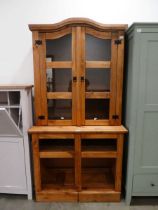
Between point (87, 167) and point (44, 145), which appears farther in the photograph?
point (87, 167)

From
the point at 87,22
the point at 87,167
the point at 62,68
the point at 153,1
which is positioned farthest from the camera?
the point at 87,167

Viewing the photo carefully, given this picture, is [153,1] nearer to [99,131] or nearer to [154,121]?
[154,121]

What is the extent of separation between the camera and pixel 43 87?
179 cm

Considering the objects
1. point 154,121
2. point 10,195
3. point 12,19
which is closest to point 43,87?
point 12,19

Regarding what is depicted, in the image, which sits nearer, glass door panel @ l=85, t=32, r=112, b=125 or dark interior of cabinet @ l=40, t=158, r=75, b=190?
glass door panel @ l=85, t=32, r=112, b=125

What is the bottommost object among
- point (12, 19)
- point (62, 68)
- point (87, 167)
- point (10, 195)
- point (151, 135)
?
point (10, 195)

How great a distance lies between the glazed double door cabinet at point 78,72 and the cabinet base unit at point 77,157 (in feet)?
0.51

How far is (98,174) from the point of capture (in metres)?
2.21

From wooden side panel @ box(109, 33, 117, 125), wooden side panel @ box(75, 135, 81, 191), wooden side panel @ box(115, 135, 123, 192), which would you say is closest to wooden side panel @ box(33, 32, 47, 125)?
wooden side panel @ box(75, 135, 81, 191)

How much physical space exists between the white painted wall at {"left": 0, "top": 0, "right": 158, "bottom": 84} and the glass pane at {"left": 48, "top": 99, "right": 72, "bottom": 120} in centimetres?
72

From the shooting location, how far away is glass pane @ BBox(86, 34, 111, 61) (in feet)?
5.68

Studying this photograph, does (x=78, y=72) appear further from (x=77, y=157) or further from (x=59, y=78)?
(x=77, y=157)

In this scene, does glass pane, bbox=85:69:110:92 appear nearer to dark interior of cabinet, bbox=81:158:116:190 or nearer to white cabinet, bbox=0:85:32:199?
white cabinet, bbox=0:85:32:199

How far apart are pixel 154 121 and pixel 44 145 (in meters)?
1.25
